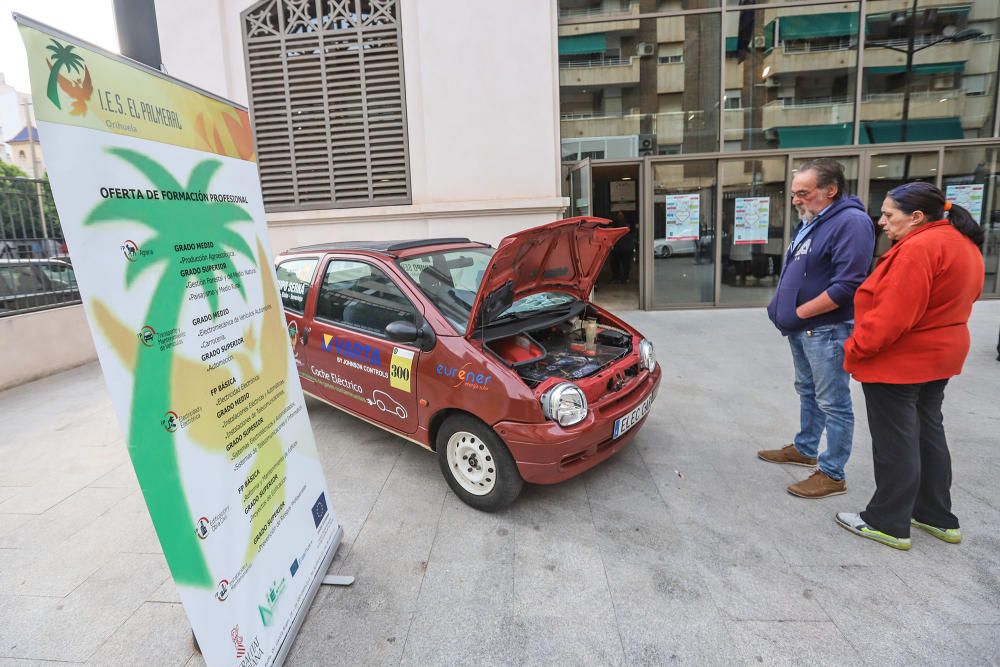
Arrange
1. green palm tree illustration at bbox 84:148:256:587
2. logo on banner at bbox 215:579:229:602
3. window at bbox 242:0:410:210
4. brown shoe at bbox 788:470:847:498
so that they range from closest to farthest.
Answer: green palm tree illustration at bbox 84:148:256:587, logo on banner at bbox 215:579:229:602, brown shoe at bbox 788:470:847:498, window at bbox 242:0:410:210

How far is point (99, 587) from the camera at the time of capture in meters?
2.69

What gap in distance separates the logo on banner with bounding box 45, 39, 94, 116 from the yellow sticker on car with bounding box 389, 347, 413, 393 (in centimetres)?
211

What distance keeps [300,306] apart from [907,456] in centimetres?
413

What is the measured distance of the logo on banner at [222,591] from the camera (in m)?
1.81

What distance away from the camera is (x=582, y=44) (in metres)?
8.60

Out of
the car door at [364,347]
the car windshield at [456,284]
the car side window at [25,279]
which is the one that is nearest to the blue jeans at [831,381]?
the car windshield at [456,284]

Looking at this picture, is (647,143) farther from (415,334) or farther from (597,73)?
(415,334)

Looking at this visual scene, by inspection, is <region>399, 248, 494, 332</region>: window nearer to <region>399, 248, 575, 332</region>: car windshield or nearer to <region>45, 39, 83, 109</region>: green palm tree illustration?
<region>399, 248, 575, 332</region>: car windshield

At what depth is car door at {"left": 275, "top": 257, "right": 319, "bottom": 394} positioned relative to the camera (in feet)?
13.9

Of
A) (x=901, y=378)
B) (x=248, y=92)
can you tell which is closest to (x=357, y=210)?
(x=248, y=92)

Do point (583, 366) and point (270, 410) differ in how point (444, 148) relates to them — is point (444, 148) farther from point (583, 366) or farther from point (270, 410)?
point (270, 410)

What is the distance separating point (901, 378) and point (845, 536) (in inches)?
37.9

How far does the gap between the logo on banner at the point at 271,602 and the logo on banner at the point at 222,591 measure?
9.0 inches

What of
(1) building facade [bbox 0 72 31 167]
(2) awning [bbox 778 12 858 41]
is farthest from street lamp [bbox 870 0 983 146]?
(1) building facade [bbox 0 72 31 167]
